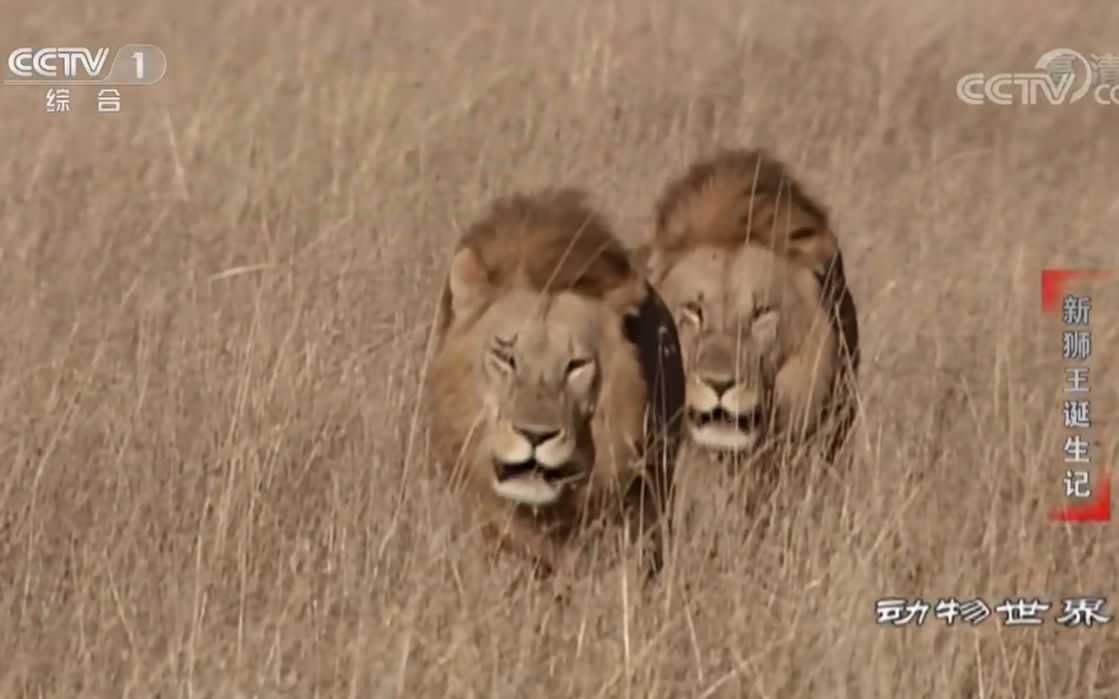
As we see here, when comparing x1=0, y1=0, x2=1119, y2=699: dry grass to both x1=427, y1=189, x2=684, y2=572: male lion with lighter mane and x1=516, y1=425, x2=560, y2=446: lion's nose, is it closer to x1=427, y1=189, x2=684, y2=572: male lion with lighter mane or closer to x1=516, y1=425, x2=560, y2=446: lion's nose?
x1=427, y1=189, x2=684, y2=572: male lion with lighter mane

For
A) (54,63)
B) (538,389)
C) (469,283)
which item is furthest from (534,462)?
(54,63)

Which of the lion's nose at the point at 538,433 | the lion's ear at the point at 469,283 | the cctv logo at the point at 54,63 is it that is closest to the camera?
the lion's nose at the point at 538,433

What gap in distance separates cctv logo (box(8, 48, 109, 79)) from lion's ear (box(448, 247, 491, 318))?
0.95 meters

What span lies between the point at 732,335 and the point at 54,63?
1.65m

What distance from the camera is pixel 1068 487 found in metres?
4.16

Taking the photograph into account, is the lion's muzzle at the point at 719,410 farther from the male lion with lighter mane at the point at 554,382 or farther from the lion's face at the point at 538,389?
the lion's face at the point at 538,389

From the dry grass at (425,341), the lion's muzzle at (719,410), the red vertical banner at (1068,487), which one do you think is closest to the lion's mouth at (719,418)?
the lion's muzzle at (719,410)

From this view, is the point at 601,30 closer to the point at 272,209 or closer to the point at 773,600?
the point at 272,209

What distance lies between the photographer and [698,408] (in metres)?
4.20

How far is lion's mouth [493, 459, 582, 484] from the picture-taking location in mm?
3943

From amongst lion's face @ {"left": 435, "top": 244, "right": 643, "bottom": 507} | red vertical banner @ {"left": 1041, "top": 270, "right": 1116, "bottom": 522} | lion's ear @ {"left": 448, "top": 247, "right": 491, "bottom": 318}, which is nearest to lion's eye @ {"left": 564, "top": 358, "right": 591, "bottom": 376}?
lion's face @ {"left": 435, "top": 244, "right": 643, "bottom": 507}

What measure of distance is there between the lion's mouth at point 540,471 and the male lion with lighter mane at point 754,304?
371 millimetres

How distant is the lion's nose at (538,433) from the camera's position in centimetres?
392

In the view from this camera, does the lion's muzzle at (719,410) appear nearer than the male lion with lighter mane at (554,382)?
No
